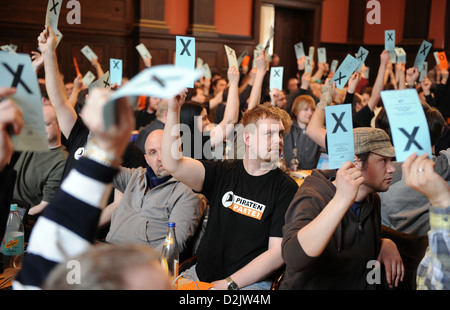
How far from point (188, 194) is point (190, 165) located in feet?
1.62

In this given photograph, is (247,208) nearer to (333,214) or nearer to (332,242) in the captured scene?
(332,242)

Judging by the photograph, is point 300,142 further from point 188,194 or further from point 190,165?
point 190,165

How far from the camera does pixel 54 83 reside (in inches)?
109

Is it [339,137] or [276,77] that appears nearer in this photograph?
[339,137]

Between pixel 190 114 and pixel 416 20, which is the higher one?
pixel 416 20

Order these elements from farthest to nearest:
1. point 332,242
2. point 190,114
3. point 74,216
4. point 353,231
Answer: point 190,114, point 353,231, point 332,242, point 74,216

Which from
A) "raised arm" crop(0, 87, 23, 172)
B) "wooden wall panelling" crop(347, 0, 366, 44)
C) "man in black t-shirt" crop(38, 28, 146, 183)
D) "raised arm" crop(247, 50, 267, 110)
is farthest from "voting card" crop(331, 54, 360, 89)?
"wooden wall panelling" crop(347, 0, 366, 44)

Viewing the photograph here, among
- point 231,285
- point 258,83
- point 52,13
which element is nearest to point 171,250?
point 231,285

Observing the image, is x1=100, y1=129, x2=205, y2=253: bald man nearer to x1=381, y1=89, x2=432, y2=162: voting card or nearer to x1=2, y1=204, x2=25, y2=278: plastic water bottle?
x1=2, y1=204, x2=25, y2=278: plastic water bottle

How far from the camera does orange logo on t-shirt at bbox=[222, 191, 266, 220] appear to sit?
2473 millimetres

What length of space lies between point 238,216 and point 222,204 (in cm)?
11

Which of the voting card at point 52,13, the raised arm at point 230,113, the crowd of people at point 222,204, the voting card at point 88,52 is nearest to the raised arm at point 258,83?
the crowd of people at point 222,204

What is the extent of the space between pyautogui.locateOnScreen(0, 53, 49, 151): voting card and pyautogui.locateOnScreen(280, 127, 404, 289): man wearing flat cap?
1.04m
